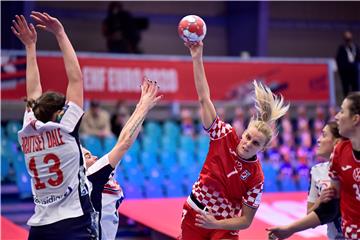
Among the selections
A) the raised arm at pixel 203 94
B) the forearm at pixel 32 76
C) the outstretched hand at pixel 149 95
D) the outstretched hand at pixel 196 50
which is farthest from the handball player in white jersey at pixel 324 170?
the forearm at pixel 32 76

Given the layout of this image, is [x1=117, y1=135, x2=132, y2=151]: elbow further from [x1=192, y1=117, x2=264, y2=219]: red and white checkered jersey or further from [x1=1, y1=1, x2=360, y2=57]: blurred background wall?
[x1=1, y1=1, x2=360, y2=57]: blurred background wall

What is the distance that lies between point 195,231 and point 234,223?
34 centimetres

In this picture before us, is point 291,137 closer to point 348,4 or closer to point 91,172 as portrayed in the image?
point 348,4

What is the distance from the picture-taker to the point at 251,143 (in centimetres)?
408

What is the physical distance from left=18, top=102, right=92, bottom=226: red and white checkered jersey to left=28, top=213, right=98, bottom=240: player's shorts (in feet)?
0.09

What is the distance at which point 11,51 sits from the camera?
1018 cm

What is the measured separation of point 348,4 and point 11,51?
10.4 metres

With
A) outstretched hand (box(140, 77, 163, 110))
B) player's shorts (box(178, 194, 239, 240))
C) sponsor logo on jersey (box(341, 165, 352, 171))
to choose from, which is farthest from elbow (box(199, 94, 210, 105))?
sponsor logo on jersey (box(341, 165, 352, 171))

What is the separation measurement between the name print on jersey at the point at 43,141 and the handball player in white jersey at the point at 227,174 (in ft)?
3.70

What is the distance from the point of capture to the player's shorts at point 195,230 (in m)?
4.20

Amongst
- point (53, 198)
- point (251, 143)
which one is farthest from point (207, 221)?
point (53, 198)

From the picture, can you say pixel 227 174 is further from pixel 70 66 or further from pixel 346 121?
pixel 70 66

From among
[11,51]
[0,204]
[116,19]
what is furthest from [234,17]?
[0,204]

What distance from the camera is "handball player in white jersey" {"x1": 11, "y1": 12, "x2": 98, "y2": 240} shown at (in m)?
3.43
